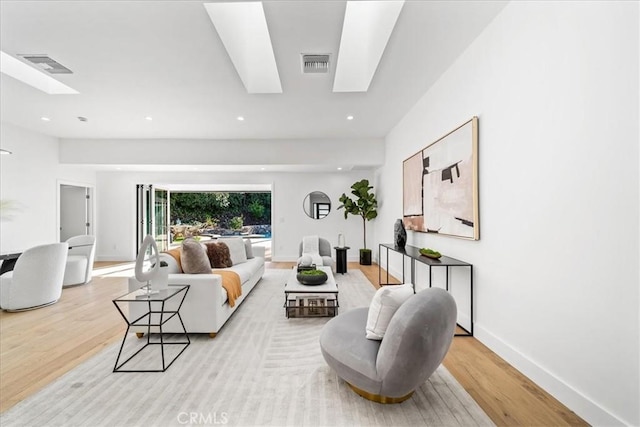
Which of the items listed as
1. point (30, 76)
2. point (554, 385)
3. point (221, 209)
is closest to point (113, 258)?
point (30, 76)

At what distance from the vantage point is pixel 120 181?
7246 mm

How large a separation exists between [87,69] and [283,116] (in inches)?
97.0

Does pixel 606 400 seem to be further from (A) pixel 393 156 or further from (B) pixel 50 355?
(A) pixel 393 156

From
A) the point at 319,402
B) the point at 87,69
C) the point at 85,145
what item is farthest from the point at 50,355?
the point at 85,145

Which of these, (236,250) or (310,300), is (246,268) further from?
(310,300)

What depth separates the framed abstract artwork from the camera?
267cm

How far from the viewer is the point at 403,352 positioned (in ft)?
Result: 5.23

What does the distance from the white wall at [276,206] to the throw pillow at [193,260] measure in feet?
13.8

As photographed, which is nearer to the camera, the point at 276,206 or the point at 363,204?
the point at 363,204

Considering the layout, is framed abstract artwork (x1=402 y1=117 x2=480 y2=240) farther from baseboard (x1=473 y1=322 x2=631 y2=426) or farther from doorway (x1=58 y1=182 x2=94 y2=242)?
doorway (x1=58 y1=182 x2=94 y2=242)

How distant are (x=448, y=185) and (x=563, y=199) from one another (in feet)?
4.50

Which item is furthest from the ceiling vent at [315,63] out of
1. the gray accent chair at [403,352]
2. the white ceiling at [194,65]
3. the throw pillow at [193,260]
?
the gray accent chair at [403,352]

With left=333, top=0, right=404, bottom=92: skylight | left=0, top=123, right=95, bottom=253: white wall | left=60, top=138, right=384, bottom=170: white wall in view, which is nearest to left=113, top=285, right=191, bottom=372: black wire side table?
left=333, top=0, right=404, bottom=92: skylight

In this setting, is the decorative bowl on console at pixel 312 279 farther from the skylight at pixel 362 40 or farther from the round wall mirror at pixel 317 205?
the round wall mirror at pixel 317 205
